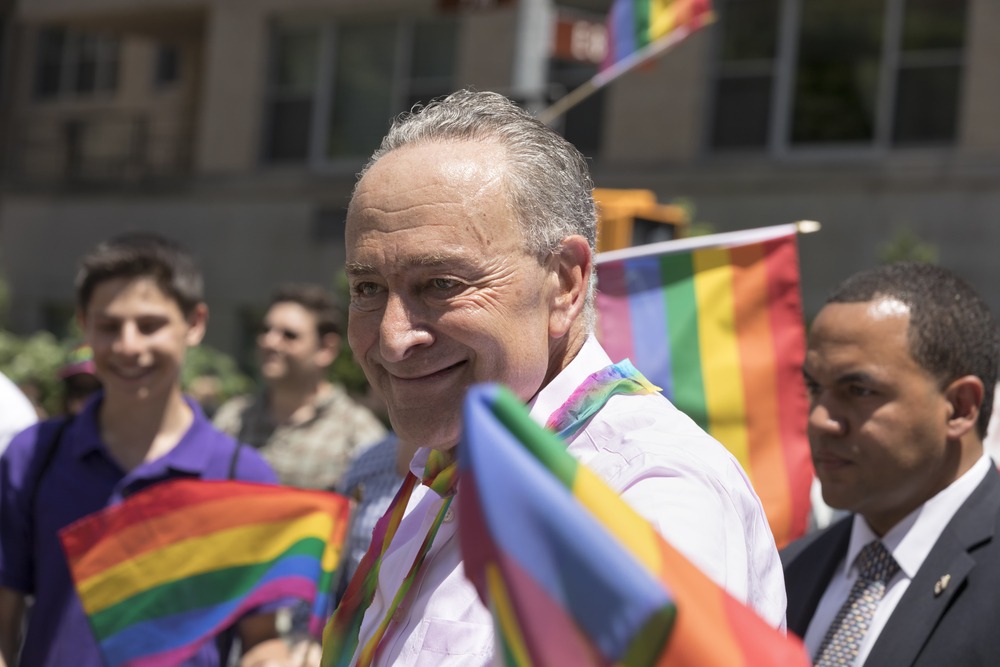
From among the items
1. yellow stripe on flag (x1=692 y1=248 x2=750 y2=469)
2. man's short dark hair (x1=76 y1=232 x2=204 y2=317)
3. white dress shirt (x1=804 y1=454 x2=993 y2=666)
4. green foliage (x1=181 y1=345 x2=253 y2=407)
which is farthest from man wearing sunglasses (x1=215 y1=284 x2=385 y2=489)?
green foliage (x1=181 y1=345 x2=253 y2=407)

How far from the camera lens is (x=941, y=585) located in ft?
10.6

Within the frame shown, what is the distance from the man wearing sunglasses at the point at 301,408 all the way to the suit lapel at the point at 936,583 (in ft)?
12.4

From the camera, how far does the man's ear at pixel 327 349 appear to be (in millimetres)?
7320

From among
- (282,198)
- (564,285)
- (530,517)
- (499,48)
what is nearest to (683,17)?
(564,285)

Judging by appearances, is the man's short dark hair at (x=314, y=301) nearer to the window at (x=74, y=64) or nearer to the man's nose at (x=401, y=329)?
the man's nose at (x=401, y=329)

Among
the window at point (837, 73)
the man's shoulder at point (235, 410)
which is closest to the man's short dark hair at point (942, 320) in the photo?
the man's shoulder at point (235, 410)

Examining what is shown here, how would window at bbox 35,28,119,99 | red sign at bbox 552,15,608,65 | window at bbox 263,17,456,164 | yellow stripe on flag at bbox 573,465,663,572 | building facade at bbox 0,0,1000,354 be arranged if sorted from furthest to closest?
1. window at bbox 35,28,119,99
2. window at bbox 263,17,456,164
3. building facade at bbox 0,0,1000,354
4. red sign at bbox 552,15,608,65
5. yellow stripe on flag at bbox 573,465,663,572

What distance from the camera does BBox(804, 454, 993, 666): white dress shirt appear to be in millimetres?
3406

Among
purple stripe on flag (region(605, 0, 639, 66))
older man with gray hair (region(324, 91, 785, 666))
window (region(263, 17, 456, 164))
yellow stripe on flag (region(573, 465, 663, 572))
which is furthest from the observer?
window (region(263, 17, 456, 164))

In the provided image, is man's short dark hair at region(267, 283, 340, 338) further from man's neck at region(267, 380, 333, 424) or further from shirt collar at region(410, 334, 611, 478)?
shirt collar at region(410, 334, 611, 478)

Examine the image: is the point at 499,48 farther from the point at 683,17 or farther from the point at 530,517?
the point at 530,517

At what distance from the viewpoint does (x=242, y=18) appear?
18.9 meters

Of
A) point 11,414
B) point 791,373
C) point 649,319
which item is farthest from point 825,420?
point 11,414

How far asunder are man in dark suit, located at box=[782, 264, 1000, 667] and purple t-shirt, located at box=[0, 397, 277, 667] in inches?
73.8
